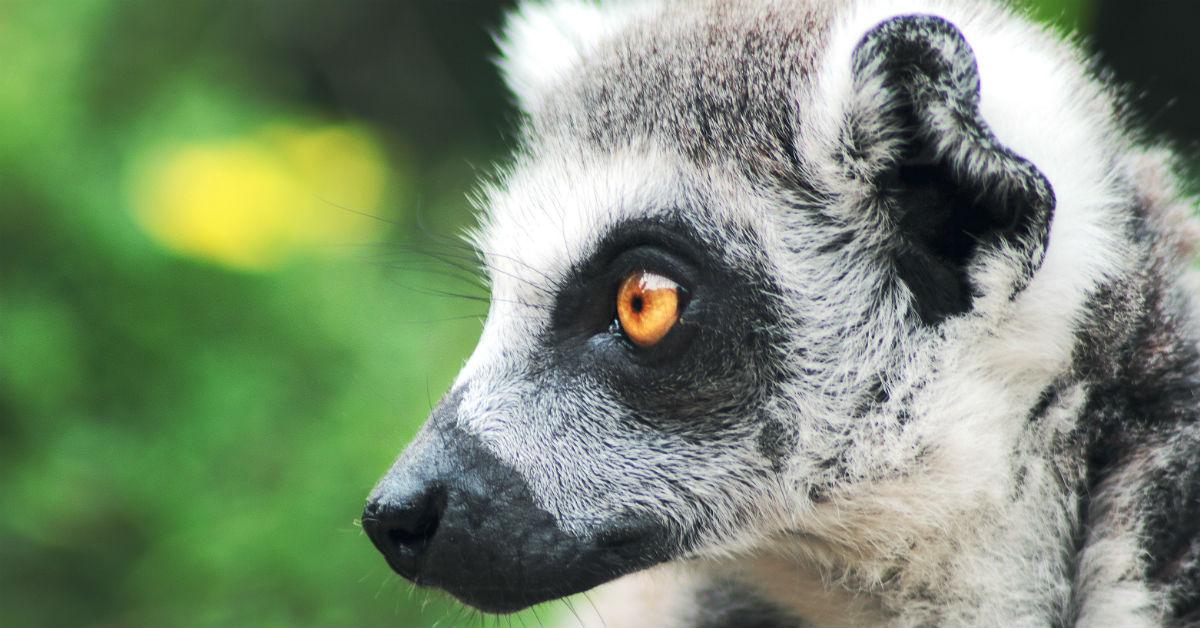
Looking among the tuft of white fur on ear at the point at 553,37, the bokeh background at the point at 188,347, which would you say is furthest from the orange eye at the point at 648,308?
the bokeh background at the point at 188,347

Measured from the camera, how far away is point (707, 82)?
2703mm

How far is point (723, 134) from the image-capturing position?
2.63 metres

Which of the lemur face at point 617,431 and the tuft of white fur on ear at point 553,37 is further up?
the tuft of white fur on ear at point 553,37

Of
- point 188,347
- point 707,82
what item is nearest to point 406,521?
point 707,82

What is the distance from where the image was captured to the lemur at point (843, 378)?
2.43m

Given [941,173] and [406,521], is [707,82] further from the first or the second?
[406,521]

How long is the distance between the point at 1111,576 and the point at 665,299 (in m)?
1.06

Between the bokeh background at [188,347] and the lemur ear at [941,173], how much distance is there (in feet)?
6.13

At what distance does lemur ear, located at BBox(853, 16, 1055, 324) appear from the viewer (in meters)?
2.21

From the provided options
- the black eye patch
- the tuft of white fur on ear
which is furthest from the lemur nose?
the tuft of white fur on ear

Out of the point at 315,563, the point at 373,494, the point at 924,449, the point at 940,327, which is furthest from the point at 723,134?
the point at 315,563

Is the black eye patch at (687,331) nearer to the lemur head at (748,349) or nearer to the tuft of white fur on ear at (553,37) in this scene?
the lemur head at (748,349)

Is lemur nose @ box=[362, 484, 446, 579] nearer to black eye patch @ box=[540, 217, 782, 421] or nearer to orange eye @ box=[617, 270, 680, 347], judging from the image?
black eye patch @ box=[540, 217, 782, 421]

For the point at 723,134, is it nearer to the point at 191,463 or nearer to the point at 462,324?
the point at 191,463
